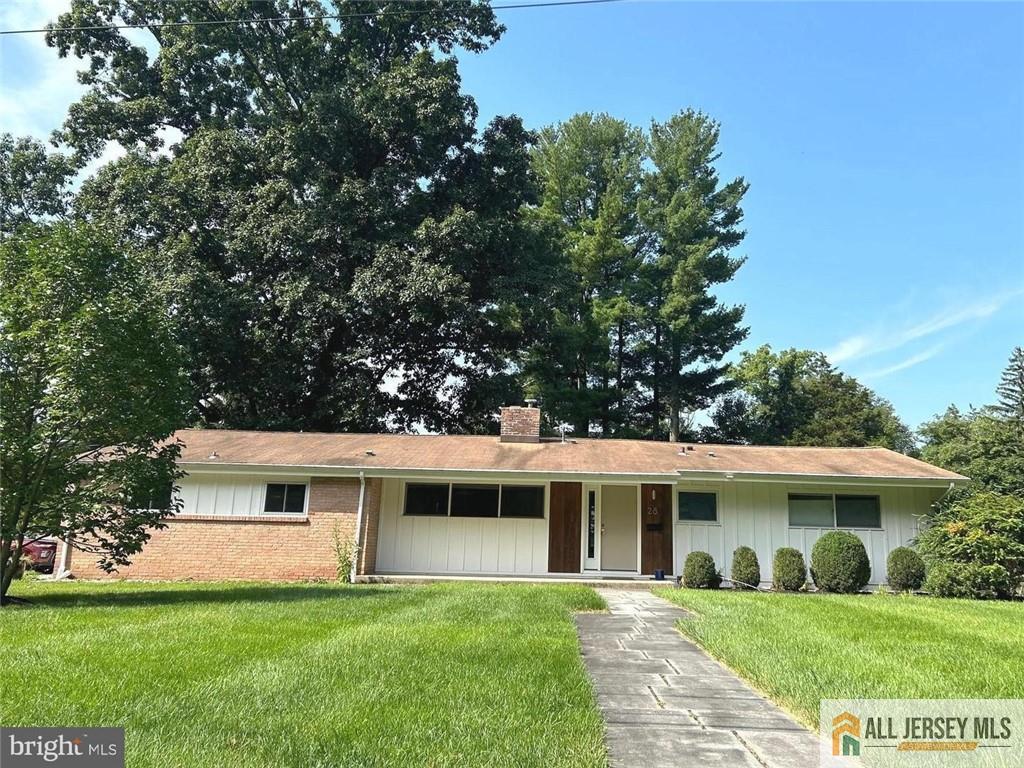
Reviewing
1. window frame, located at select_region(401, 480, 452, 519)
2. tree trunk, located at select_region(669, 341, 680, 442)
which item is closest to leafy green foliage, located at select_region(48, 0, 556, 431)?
window frame, located at select_region(401, 480, 452, 519)

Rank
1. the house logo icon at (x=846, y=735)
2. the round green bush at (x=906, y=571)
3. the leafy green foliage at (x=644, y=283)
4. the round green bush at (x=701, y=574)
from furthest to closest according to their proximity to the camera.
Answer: the leafy green foliage at (x=644, y=283) → the round green bush at (x=701, y=574) → the round green bush at (x=906, y=571) → the house logo icon at (x=846, y=735)

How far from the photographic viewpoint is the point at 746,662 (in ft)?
16.6

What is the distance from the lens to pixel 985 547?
37.4 ft

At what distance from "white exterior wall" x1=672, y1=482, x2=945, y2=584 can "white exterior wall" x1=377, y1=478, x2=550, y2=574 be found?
2.97m

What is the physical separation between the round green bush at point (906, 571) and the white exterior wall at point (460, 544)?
6.51 metres

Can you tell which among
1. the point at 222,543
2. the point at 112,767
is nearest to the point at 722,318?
the point at 222,543

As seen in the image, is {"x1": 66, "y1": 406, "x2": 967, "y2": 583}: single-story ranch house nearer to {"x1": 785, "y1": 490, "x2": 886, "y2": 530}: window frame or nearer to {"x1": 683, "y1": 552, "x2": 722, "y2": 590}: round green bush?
{"x1": 785, "y1": 490, "x2": 886, "y2": 530}: window frame

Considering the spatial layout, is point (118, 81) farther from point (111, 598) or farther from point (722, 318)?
point (722, 318)

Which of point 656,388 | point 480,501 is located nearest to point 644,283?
point 656,388

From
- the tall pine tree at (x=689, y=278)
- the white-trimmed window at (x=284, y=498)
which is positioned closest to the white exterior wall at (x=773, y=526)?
the white-trimmed window at (x=284, y=498)

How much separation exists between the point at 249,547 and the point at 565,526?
6442mm

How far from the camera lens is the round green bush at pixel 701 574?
1270 cm

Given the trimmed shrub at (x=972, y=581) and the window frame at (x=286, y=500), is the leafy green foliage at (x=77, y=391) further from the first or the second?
the trimmed shrub at (x=972, y=581)

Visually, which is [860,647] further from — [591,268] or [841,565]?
[591,268]
